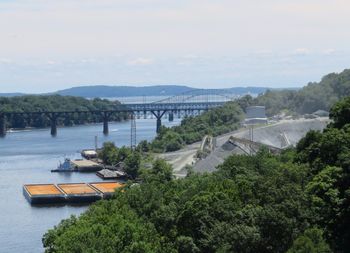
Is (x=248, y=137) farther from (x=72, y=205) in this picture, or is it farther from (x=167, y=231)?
(x=167, y=231)

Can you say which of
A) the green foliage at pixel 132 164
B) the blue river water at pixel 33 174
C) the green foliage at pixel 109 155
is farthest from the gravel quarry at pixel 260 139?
the blue river water at pixel 33 174

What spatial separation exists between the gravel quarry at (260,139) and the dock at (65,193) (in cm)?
421

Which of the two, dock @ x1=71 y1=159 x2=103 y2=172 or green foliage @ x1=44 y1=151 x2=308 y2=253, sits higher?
green foliage @ x1=44 y1=151 x2=308 y2=253

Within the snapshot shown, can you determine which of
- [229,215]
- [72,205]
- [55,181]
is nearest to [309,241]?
[229,215]

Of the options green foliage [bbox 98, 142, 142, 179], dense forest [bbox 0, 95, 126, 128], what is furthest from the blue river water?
dense forest [bbox 0, 95, 126, 128]

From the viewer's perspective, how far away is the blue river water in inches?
1264

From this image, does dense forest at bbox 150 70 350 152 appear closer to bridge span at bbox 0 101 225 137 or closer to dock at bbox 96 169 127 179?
dock at bbox 96 169 127 179

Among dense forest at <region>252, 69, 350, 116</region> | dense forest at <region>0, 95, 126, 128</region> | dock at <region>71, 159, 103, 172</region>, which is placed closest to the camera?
dock at <region>71, 159, 103, 172</region>

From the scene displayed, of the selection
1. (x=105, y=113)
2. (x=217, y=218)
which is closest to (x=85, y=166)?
(x=105, y=113)

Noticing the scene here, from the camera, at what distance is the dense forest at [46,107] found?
10756cm

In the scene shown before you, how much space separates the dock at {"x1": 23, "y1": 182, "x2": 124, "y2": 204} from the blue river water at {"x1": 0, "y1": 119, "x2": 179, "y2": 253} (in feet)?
1.70

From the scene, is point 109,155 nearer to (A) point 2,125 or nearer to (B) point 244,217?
(A) point 2,125

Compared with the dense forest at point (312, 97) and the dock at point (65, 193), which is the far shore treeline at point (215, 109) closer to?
the dense forest at point (312, 97)

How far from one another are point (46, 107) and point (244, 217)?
93.6 metres
